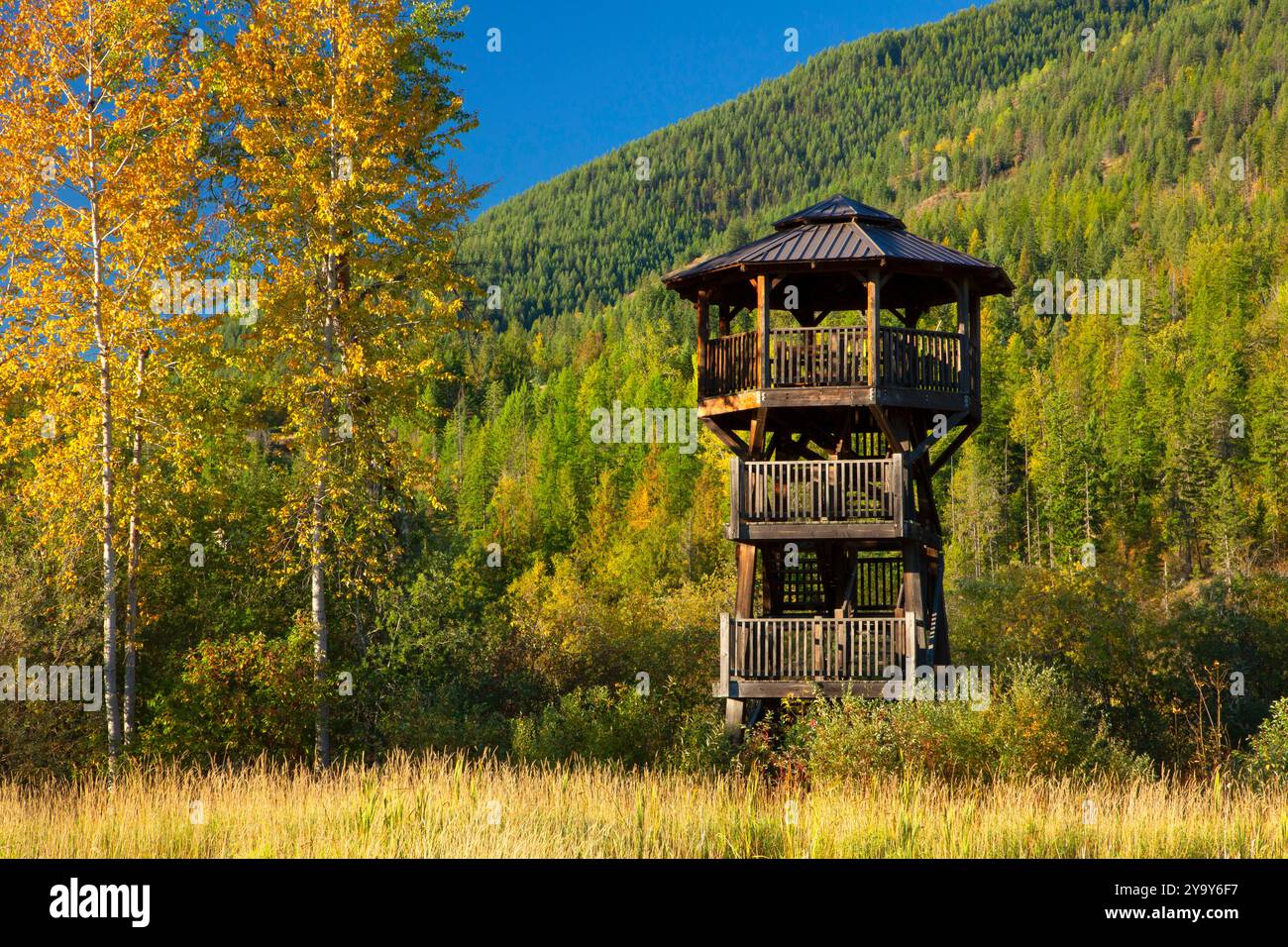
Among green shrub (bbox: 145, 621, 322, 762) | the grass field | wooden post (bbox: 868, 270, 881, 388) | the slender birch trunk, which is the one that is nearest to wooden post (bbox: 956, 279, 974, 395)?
wooden post (bbox: 868, 270, 881, 388)

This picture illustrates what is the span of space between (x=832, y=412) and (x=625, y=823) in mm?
10797

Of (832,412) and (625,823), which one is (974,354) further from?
(625,823)

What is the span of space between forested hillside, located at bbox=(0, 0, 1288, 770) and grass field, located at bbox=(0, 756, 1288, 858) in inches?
203

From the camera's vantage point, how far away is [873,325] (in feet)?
66.4

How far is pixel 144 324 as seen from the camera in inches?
864

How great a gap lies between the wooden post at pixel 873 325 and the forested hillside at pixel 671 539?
5043 millimetres

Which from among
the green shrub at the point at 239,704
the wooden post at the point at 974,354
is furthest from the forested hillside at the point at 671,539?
the wooden post at the point at 974,354

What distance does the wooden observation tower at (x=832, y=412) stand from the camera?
66.7 feet

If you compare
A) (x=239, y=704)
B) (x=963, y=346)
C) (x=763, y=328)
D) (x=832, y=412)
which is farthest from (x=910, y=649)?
(x=239, y=704)

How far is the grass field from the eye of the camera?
38.8 ft

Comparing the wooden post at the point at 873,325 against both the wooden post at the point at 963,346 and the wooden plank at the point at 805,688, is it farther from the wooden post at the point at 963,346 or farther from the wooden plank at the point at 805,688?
the wooden plank at the point at 805,688
